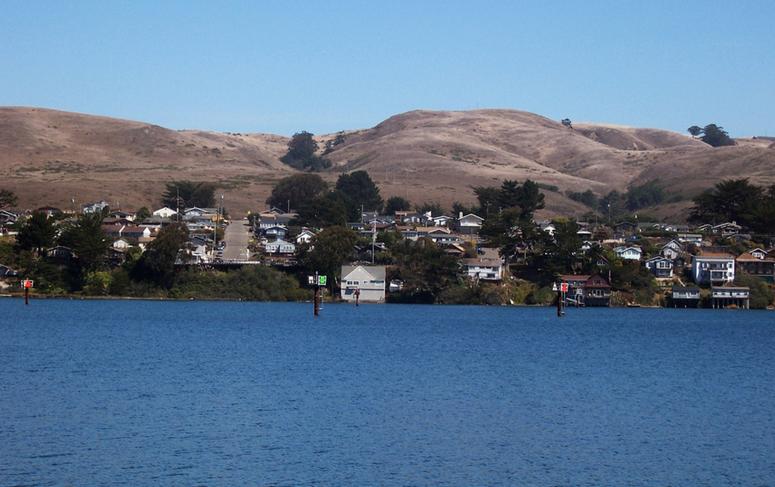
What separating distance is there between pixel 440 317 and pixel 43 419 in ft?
205

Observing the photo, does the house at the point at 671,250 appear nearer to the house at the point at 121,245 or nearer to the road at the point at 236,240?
the road at the point at 236,240

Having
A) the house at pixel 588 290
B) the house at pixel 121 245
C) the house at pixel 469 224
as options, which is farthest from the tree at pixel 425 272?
the house at pixel 469 224

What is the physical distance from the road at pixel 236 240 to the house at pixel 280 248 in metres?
2.32

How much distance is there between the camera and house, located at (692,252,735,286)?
384ft

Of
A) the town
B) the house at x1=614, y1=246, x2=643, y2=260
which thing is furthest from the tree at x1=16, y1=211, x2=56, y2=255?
the house at x1=614, y1=246, x2=643, y2=260

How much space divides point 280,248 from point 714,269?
43.2 metres

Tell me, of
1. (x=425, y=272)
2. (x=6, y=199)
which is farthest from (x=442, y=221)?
(x=6, y=199)

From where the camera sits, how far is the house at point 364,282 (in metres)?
113

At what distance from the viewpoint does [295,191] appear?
179 meters

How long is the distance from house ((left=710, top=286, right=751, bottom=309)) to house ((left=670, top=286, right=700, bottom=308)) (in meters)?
1.50

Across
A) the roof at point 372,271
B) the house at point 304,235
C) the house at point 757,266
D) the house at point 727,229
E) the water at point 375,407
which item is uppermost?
the house at point 727,229

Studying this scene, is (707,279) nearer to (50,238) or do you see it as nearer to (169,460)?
(50,238)

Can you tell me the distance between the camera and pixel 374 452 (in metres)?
35.1

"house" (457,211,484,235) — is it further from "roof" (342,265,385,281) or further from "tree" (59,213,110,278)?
"tree" (59,213,110,278)
